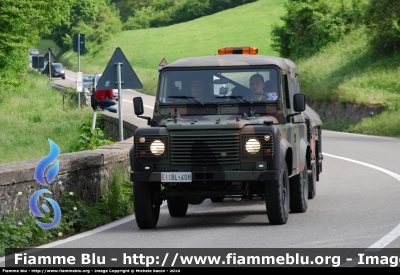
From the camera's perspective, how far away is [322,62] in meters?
51.4

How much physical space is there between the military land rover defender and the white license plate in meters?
0.01

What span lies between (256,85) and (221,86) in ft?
1.54

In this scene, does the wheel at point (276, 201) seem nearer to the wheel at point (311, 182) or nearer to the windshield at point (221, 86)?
the windshield at point (221, 86)

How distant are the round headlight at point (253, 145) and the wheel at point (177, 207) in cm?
210

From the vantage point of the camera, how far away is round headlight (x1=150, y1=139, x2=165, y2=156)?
12.1m

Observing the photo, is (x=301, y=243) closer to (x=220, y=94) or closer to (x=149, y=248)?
(x=149, y=248)

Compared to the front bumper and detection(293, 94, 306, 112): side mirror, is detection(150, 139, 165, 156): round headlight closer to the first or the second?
the front bumper

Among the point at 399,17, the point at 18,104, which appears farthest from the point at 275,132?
the point at 18,104

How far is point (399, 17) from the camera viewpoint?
4475 centimetres

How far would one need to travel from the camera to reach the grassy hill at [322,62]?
126ft

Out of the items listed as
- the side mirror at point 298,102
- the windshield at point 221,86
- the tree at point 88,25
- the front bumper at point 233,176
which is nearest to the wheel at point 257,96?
the windshield at point 221,86

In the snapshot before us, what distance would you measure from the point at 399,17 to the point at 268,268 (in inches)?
1478

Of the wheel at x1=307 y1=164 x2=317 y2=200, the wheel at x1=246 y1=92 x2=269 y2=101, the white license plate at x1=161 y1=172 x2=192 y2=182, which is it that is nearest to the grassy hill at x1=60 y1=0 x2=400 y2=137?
the wheel at x1=307 y1=164 x2=317 y2=200

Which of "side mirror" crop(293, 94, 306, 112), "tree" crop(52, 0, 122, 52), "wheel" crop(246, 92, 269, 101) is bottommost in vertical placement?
"side mirror" crop(293, 94, 306, 112)
